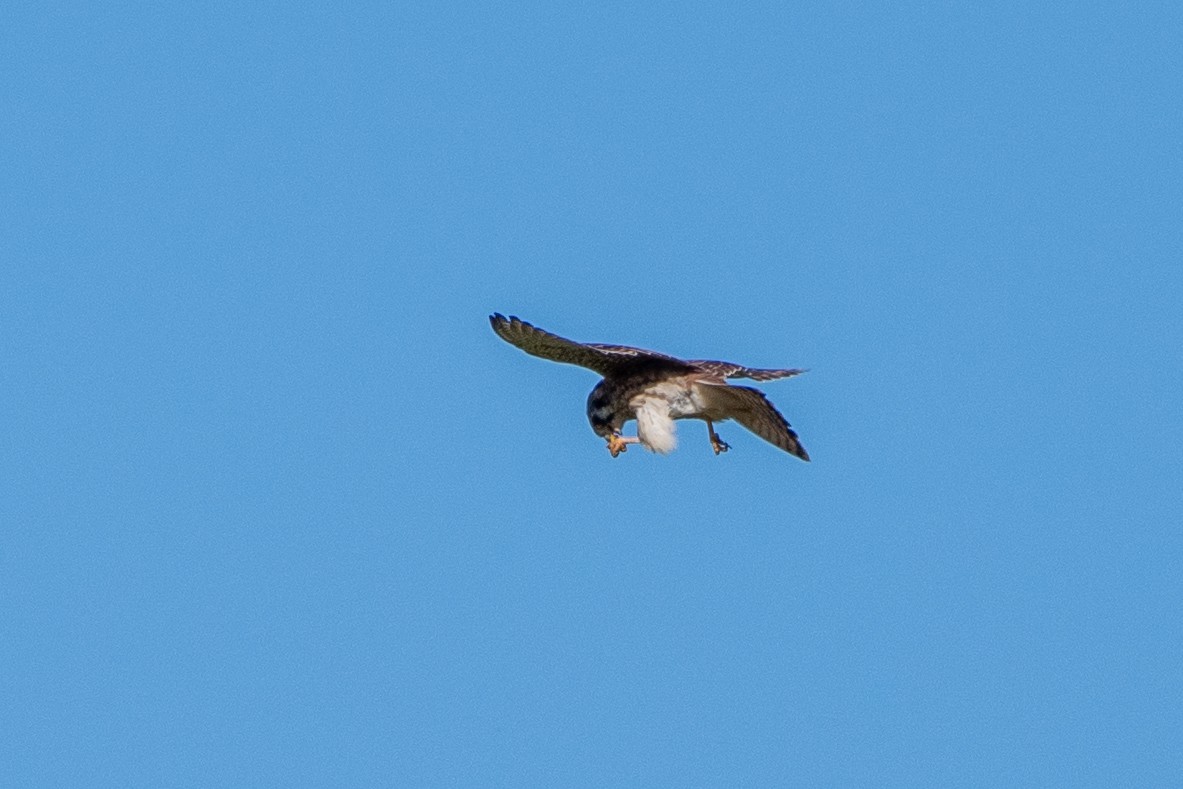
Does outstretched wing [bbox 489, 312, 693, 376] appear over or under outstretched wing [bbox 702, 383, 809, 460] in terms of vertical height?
over

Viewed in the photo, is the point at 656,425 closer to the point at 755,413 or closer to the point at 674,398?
the point at 674,398

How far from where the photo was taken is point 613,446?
62.2 feet

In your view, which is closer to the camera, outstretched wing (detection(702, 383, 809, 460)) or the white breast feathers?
outstretched wing (detection(702, 383, 809, 460))

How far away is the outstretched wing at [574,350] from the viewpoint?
18328mm

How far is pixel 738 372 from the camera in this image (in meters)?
17.7

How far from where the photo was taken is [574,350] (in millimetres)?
18875

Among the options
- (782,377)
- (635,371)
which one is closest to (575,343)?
(635,371)

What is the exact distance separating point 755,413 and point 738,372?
30.1 inches

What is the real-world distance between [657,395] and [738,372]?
100 cm

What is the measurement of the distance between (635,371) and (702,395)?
0.70 metres

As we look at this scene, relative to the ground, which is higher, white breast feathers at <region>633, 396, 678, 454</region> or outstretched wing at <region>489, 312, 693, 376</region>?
outstretched wing at <region>489, 312, 693, 376</region>

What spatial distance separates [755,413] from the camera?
18328mm

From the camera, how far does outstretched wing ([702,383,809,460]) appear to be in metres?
17.8

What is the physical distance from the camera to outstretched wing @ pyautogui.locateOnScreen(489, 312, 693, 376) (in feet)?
60.1
